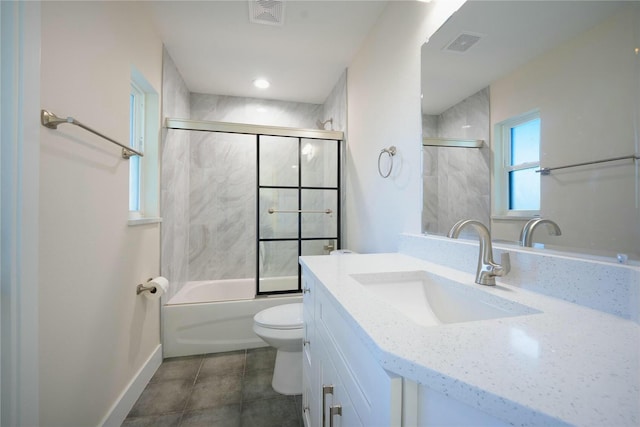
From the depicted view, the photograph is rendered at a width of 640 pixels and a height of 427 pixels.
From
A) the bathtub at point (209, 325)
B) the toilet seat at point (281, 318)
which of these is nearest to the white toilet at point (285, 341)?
the toilet seat at point (281, 318)

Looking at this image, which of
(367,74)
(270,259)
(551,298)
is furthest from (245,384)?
(367,74)

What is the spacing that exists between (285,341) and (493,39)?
1750 millimetres

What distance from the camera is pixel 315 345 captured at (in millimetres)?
1051

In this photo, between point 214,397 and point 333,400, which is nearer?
point 333,400

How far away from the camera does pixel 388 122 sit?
1705 mm

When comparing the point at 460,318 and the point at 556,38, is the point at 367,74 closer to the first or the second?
the point at 556,38

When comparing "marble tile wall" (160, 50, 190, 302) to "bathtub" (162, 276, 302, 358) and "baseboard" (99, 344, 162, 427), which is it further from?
"baseboard" (99, 344, 162, 427)

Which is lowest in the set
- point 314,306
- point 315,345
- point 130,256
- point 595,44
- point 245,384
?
point 245,384

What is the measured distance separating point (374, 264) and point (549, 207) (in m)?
0.63

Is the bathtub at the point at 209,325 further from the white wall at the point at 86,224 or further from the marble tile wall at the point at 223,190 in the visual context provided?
the marble tile wall at the point at 223,190

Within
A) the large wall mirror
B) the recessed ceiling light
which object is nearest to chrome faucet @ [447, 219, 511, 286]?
the large wall mirror

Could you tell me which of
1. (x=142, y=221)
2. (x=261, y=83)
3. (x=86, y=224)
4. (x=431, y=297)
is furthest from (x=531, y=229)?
(x=261, y=83)

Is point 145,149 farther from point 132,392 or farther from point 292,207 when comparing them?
point 132,392

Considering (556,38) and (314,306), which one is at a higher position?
(556,38)
